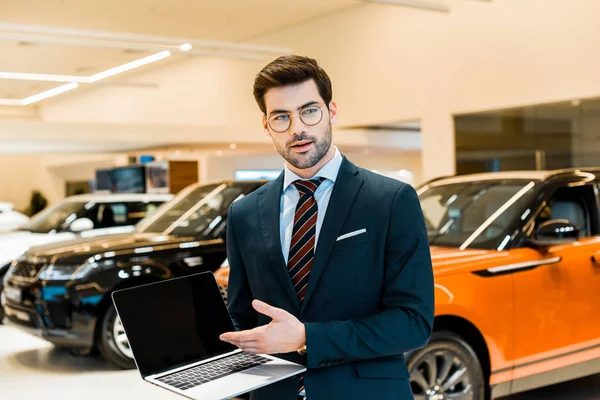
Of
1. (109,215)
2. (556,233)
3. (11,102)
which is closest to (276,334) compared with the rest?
(556,233)

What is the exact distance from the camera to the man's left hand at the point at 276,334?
166 centimetres

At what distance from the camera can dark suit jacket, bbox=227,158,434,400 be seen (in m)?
1.74

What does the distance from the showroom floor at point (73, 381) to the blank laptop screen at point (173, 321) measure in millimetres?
3692

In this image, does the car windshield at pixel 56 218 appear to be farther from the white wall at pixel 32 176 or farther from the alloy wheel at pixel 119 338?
the white wall at pixel 32 176

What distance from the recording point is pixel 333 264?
1.80 meters

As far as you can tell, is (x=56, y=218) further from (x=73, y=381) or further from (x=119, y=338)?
(x=73, y=381)

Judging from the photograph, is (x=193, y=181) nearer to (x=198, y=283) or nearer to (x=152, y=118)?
(x=152, y=118)

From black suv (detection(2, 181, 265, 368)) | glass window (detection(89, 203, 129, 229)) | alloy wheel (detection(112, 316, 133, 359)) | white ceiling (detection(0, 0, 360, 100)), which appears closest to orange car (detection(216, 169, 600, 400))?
black suv (detection(2, 181, 265, 368))

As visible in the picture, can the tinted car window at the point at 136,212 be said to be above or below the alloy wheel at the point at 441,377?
above

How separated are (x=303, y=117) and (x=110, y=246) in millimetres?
4938

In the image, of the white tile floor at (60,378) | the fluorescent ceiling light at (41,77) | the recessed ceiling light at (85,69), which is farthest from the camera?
the recessed ceiling light at (85,69)

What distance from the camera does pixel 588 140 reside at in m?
12.3

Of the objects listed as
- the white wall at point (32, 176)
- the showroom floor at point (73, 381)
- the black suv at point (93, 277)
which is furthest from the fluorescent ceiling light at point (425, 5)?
the white wall at point (32, 176)

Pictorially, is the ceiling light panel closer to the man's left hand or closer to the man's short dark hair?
the man's short dark hair
